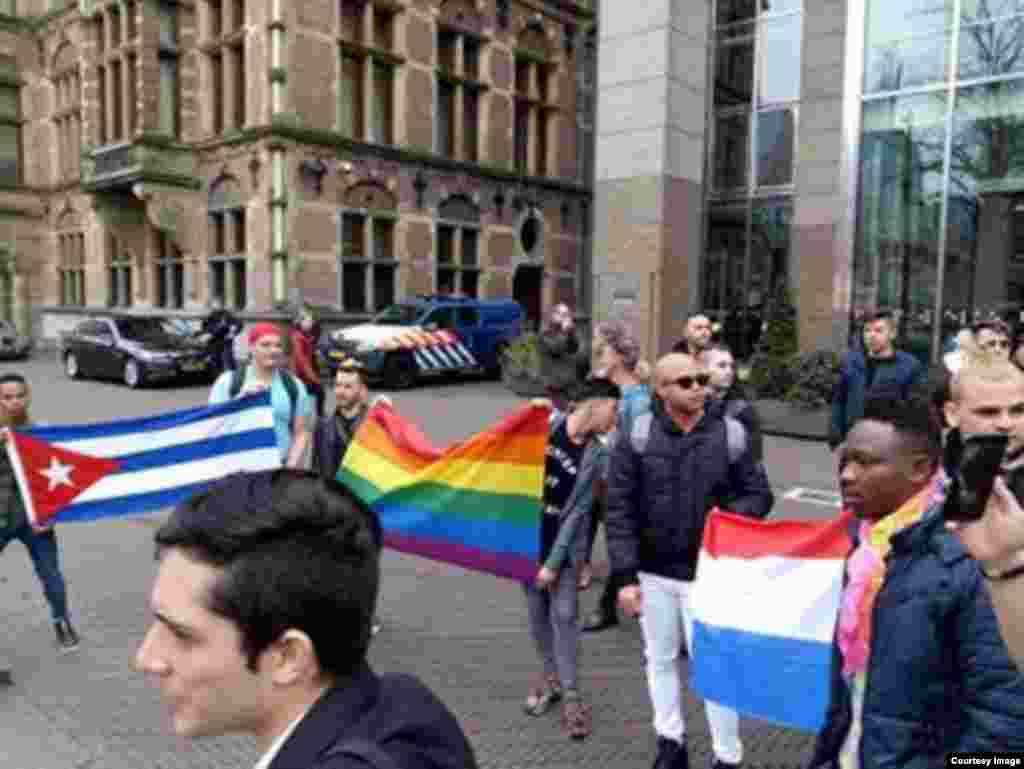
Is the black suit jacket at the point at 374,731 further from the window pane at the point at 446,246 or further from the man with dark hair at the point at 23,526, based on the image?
the window pane at the point at 446,246

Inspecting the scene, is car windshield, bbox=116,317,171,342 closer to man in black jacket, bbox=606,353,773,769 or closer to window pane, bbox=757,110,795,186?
window pane, bbox=757,110,795,186

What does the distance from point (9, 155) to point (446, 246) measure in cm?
1657

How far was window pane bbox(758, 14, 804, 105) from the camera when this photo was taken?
16.0 metres

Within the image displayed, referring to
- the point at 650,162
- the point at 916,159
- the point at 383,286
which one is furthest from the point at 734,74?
the point at 383,286

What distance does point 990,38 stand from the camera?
13125 millimetres

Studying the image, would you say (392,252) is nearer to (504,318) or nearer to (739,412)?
(504,318)

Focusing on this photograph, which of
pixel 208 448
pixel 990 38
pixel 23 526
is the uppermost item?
pixel 990 38

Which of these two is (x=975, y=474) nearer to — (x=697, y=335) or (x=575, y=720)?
(x=575, y=720)

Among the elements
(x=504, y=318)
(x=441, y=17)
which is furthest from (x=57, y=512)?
(x=441, y=17)

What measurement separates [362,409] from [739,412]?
7.20ft

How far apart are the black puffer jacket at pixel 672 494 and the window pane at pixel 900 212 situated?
1182 centimetres

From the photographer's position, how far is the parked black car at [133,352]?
16172 mm

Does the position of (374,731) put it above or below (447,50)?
below

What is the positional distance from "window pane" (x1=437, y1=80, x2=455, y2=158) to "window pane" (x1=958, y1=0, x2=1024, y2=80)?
45.3 feet
